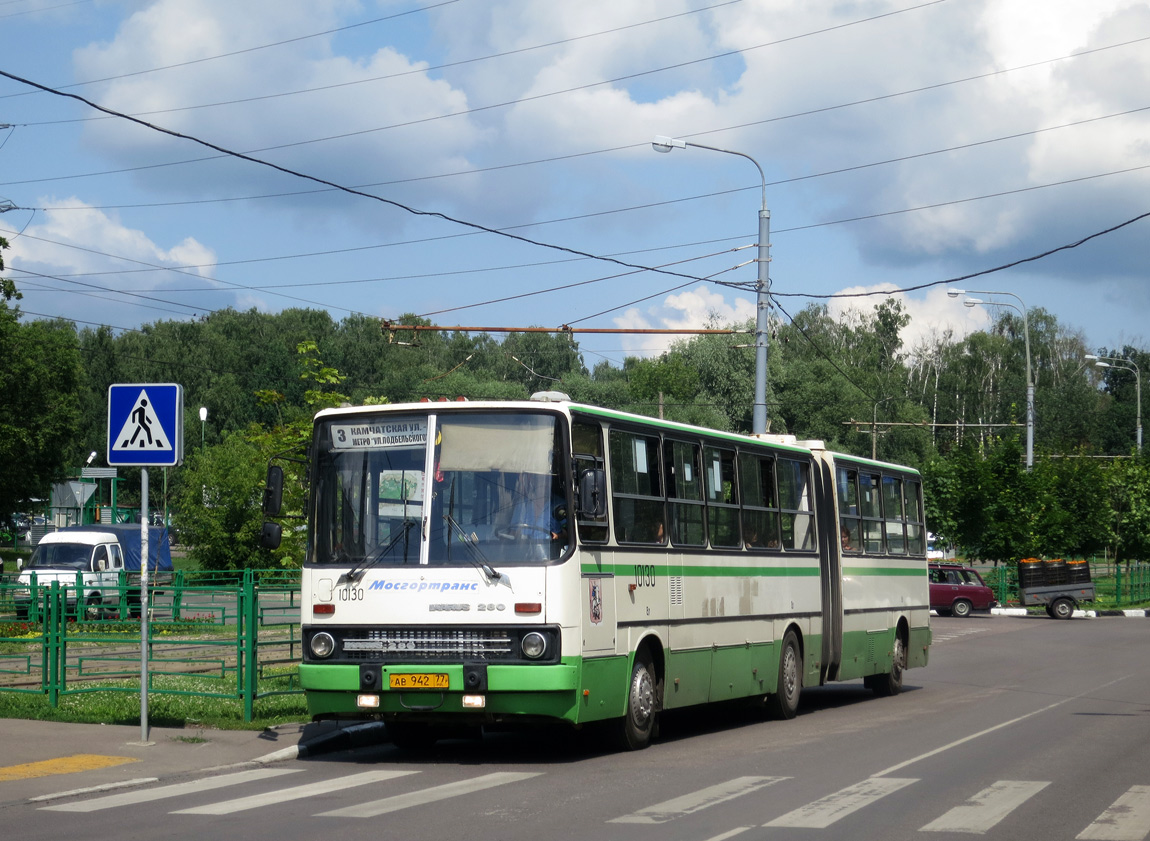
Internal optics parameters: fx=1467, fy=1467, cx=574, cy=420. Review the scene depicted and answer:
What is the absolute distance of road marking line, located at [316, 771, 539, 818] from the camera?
9650 mm

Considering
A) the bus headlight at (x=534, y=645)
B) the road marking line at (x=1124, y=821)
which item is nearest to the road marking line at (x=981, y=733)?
the road marking line at (x=1124, y=821)

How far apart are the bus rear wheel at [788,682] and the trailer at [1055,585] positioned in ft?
99.4

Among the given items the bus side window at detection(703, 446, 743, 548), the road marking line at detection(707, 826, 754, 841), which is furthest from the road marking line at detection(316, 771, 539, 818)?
the bus side window at detection(703, 446, 743, 548)

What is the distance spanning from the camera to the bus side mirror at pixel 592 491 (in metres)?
11.9

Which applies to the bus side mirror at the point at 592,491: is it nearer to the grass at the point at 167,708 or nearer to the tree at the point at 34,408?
the grass at the point at 167,708

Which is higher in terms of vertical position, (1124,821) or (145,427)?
(145,427)

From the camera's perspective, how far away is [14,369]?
58219mm

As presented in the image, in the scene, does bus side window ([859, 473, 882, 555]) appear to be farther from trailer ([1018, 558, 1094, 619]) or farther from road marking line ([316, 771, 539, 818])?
trailer ([1018, 558, 1094, 619])

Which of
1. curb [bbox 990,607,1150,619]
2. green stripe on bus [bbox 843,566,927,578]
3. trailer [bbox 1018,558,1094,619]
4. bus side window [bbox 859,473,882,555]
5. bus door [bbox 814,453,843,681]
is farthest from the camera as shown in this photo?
curb [bbox 990,607,1150,619]

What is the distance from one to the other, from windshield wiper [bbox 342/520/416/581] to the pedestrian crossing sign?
1.95 meters

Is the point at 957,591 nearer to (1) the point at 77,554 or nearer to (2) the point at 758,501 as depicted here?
(1) the point at 77,554

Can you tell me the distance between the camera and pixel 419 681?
1212 centimetres

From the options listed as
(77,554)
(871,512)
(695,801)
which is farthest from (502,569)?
(77,554)

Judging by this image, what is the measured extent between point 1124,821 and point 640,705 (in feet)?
16.9
